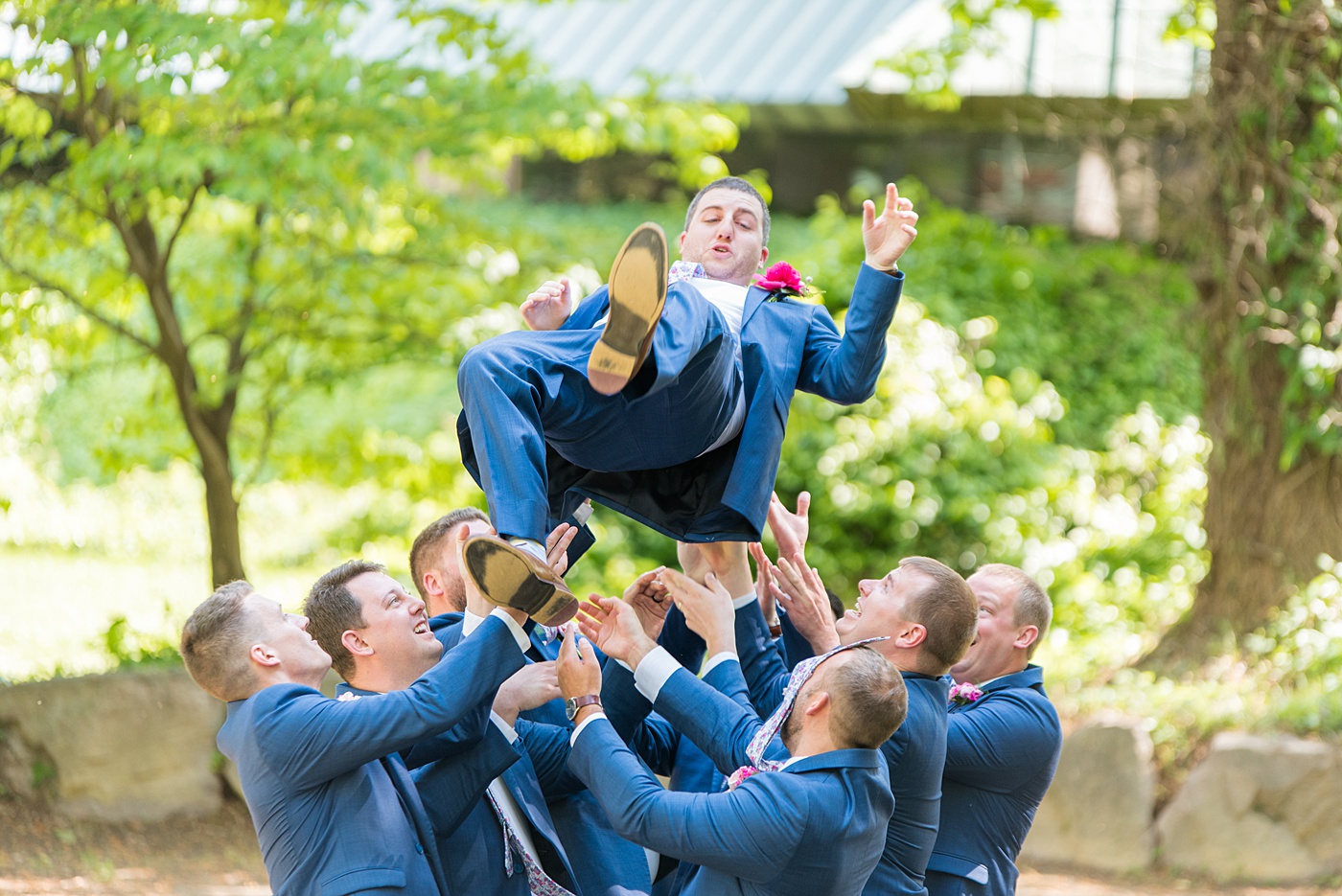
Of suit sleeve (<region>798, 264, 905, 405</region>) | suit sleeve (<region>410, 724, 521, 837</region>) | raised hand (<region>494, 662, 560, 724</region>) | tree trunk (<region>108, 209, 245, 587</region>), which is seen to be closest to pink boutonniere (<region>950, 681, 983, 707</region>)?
suit sleeve (<region>798, 264, 905, 405</region>)

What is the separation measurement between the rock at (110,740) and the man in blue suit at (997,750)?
3.83 m

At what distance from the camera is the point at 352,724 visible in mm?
2539

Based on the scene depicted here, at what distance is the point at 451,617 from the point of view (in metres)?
3.17

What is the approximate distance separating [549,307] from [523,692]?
88cm

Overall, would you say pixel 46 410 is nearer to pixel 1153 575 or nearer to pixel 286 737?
pixel 286 737

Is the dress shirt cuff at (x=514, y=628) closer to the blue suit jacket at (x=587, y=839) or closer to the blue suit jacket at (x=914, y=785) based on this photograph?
the blue suit jacket at (x=587, y=839)

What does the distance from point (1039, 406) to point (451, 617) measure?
21.4ft

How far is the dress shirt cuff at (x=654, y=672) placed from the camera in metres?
2.79

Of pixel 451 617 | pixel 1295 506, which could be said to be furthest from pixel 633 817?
pixel 1295 506

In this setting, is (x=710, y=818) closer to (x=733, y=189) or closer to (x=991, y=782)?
(x=991, y=782)

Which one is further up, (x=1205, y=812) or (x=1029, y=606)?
(x=1029, y=606)

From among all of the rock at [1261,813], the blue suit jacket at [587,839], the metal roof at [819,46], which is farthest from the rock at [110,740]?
the metal roof at [819,46]

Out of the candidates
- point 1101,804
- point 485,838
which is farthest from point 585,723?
point 1101,804

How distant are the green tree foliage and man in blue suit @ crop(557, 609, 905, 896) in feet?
11.6
